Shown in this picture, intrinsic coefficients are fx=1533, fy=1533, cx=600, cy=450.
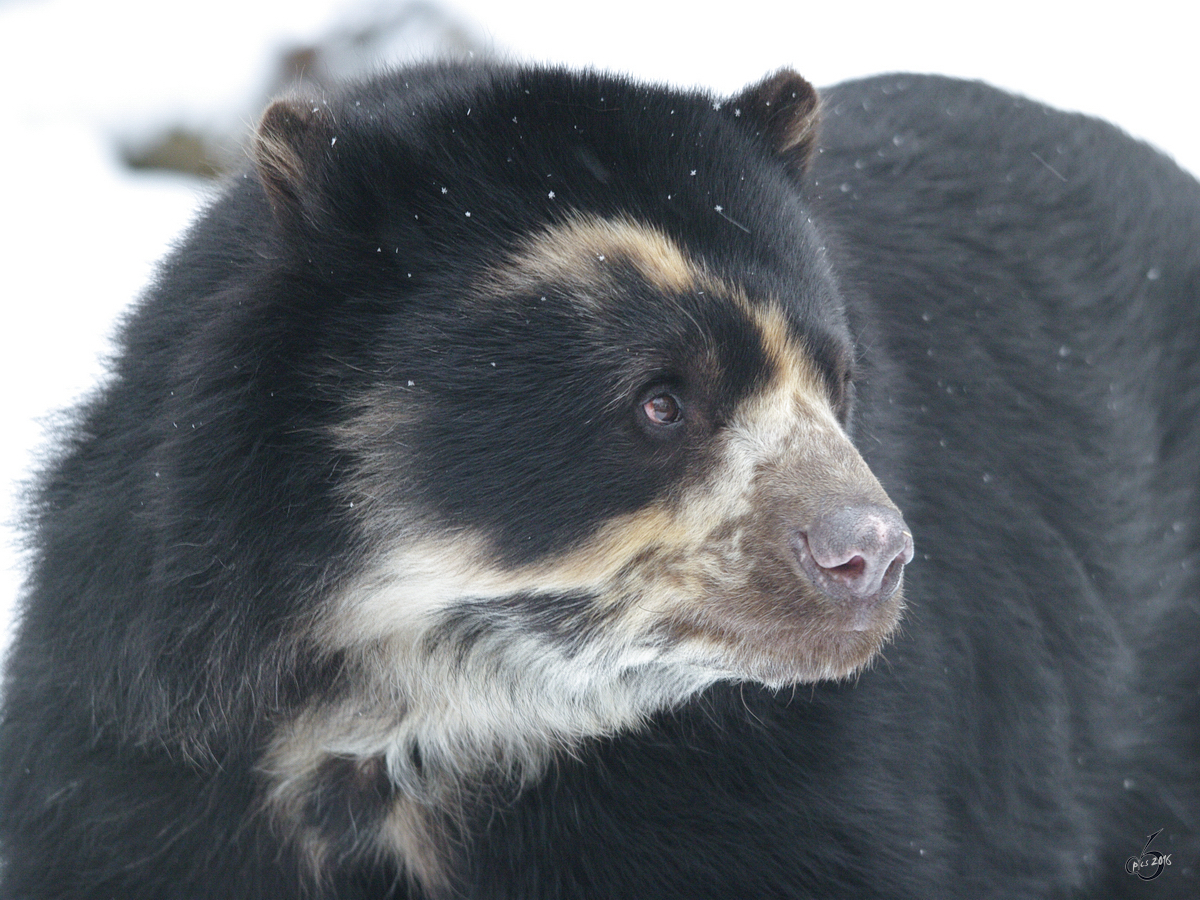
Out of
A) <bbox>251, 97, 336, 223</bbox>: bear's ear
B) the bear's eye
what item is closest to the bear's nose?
the bear's eye

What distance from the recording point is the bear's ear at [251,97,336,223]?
355cm

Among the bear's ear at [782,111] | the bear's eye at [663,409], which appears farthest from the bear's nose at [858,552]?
the bear's ear at [782,111]

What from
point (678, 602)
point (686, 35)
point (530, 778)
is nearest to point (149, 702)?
point (530, 778)

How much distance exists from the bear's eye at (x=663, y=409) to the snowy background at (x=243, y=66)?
4.51 meters

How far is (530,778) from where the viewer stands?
399 centimetres

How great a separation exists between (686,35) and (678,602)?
1328 cm

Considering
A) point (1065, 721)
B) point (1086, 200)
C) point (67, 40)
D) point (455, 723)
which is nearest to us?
point (455, 723)

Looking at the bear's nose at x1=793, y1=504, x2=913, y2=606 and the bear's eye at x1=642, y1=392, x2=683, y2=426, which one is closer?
the bear's nose at x1=793, y1=504, x2=913, y2=606

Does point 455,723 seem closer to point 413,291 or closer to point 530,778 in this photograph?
point 530,778

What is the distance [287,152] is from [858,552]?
1594mm

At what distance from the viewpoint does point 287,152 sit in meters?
3.56
